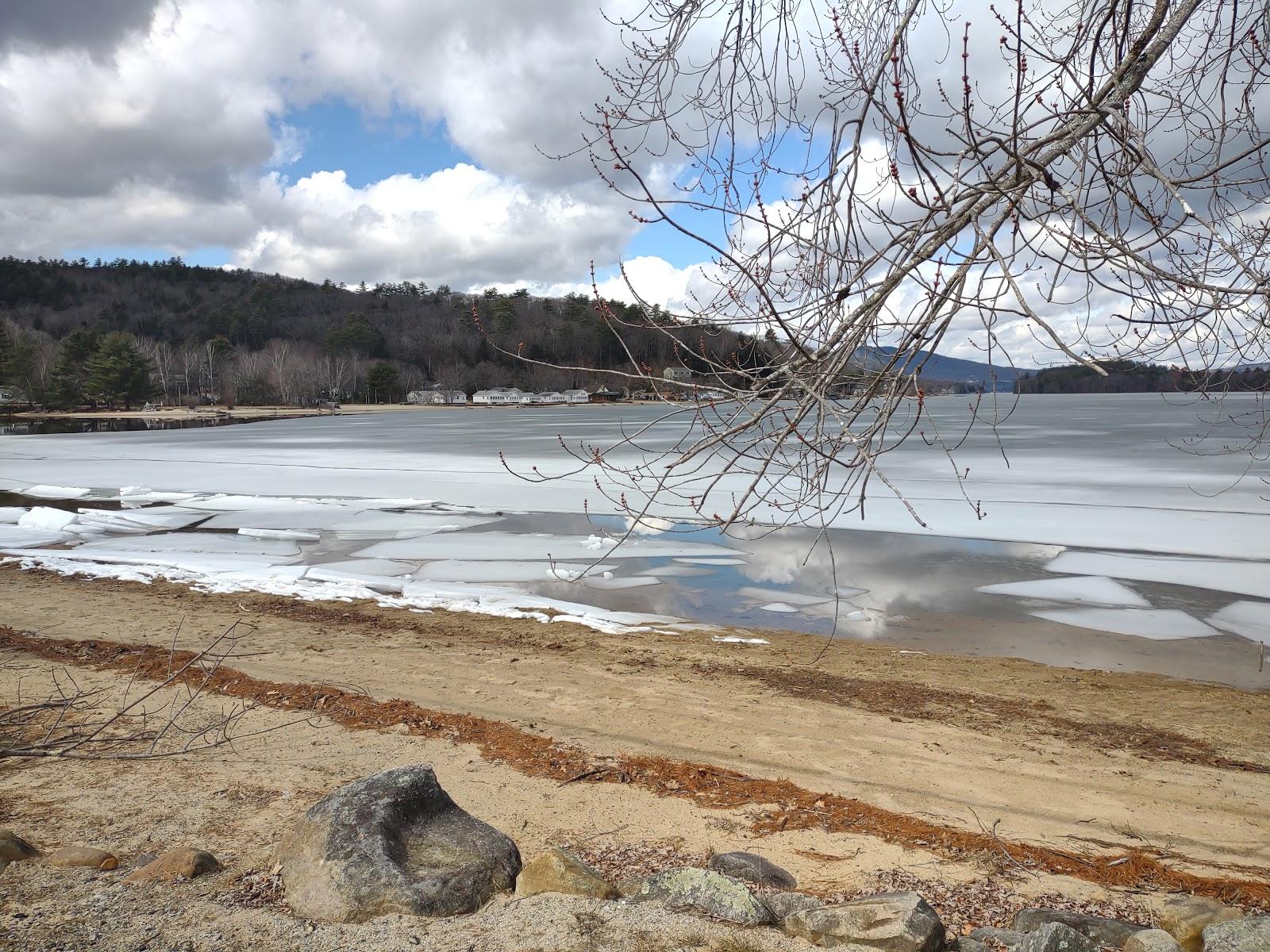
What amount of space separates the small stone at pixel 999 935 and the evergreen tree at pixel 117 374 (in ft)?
308

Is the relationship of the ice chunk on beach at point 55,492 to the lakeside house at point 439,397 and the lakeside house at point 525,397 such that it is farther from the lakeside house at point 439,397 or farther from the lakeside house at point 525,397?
the lakeside house at point 439,397

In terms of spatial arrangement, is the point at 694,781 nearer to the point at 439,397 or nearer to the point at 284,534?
the point at 284,534

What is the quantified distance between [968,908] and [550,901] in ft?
6.12

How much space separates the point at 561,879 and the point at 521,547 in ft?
32.4

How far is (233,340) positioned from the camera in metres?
144

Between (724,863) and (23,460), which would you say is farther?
(23,460)

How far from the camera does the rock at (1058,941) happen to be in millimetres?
3080

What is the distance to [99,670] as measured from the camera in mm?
7328

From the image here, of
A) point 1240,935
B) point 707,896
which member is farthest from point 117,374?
point 1240,935

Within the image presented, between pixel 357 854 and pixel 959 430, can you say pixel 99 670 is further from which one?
pixel 959 430

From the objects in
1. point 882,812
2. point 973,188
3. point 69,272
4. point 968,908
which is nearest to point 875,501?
point 882,812

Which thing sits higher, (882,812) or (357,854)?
(357,854)

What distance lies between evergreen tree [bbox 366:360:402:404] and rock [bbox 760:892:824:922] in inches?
4293

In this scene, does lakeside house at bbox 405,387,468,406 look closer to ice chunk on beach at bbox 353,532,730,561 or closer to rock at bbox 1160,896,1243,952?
ice chunk on beach at bbox 353,532,730,561
